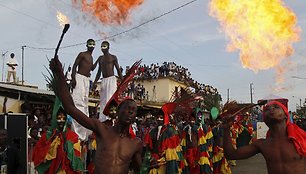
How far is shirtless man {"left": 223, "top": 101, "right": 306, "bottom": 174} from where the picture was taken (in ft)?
13.0

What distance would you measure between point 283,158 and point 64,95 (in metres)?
2.22

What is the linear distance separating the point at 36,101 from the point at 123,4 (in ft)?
18.4

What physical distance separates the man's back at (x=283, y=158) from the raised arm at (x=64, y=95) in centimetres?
179

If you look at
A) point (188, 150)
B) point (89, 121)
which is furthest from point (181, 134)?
point (89, 121)

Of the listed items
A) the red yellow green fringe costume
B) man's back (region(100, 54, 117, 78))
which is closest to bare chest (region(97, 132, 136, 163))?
the red yellow green fringe costume

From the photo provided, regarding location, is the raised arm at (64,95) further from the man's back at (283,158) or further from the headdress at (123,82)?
the man's back at (283,158)

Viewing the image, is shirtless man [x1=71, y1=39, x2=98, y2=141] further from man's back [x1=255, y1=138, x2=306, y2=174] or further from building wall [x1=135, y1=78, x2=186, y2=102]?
building wall [x1=135, y1=78, x2=186, y2=102]

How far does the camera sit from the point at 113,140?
3.85m

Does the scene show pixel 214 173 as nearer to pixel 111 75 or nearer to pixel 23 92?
pixel 111 75

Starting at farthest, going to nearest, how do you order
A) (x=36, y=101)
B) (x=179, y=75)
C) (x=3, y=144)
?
1. (x=179, y=75)
2. (x=36, y=101)
3. (x=3, y=144)

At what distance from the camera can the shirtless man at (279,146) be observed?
3957 mm

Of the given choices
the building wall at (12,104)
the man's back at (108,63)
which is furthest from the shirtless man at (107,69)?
the building wall at (12,104)

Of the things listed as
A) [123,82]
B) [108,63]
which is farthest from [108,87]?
[123,82]

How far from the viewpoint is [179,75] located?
25.5 meters
